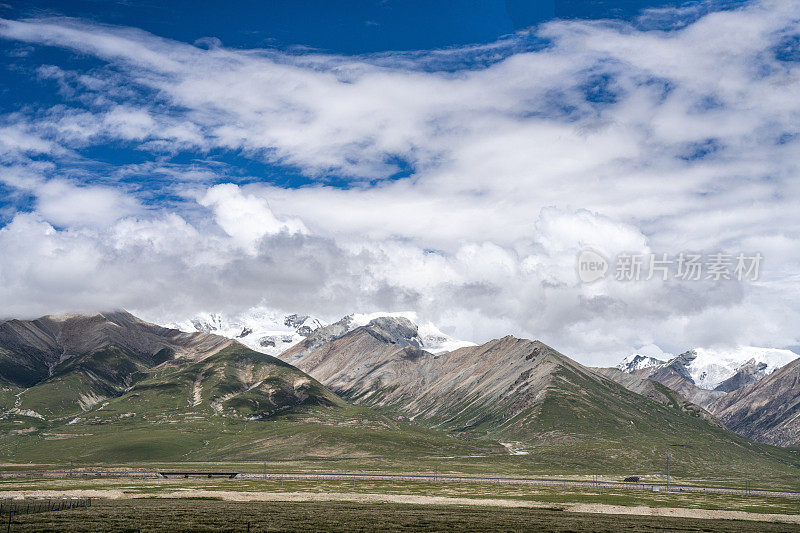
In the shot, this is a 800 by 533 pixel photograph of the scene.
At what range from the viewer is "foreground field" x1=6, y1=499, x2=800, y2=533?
98812mm

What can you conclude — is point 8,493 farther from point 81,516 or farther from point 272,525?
point 272,525

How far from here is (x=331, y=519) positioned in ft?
359

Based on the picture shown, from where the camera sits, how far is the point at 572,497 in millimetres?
180125

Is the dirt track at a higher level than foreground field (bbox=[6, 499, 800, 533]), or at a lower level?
lower

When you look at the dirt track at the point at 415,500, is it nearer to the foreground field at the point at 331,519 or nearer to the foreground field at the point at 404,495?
the foreground field at the point at 404,495

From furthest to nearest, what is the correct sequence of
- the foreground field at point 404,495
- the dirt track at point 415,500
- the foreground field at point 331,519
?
the foreground field at point 404,495 < the dirt track at point 415,500 < the foreground field at point 331,519

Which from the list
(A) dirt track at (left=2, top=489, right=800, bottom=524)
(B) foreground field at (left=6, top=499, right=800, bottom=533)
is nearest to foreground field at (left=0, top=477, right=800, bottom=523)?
(A) dirt track at (left=2, top=489, right=800, bottom=524)

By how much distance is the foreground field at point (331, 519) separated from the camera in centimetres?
9881

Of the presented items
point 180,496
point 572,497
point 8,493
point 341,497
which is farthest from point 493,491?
point 8,493

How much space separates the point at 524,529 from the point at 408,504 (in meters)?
48.1

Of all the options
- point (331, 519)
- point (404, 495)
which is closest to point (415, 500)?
point (404, 495)

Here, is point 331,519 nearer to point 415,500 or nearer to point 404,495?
point 415,500

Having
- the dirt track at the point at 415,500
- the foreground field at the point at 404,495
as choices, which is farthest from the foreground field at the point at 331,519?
the foreground field at the point at 404,495

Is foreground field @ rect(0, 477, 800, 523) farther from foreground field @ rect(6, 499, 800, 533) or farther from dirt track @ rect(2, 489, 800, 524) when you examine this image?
foreground field @ rect(6, 499, 800, 533)
